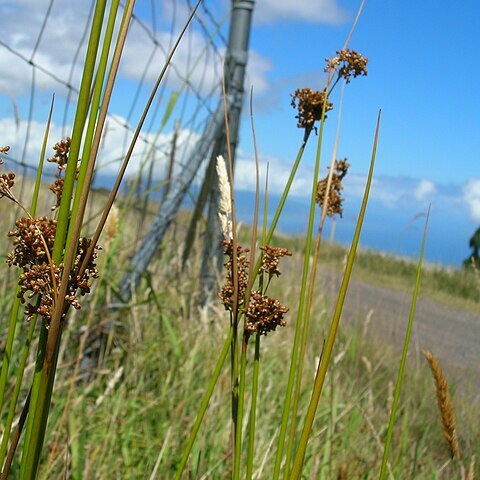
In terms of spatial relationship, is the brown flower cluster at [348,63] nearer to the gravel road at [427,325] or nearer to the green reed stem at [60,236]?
the green reed stem at [60,236]

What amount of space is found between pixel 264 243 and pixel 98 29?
0.34 m

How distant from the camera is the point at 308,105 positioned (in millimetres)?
918

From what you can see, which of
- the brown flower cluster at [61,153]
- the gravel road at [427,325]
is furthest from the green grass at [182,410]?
the gravel road at [427,325]

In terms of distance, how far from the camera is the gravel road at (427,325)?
16.6 feet

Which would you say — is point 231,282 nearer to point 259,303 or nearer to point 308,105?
point 259,303

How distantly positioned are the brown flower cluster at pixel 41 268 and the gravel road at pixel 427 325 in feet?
10.7

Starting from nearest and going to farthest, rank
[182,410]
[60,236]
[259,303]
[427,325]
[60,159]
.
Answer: [60,236] < [60,159] < [259,303] < [182,410] < [427,325]

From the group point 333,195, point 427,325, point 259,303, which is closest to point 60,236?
point 259,303

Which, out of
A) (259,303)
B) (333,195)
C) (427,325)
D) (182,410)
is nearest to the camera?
(259,303)

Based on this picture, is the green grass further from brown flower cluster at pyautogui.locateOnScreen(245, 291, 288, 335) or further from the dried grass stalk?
brown flower cluster at pyautogui.locateOnScreen(245, 291, 288, 335)

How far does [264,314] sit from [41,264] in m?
0.27

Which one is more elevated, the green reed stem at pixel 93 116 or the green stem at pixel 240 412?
the green reed stem at pixel 93 116

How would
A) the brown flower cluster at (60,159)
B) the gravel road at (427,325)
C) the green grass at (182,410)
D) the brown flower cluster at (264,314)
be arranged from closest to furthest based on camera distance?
the brown flower cluster at (60,159) < the brown flower cluster at (264,314) < the green grass at (182,410) < the gravel road at (427,325)

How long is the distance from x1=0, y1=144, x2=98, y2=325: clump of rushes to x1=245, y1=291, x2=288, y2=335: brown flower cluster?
213 millimetres
